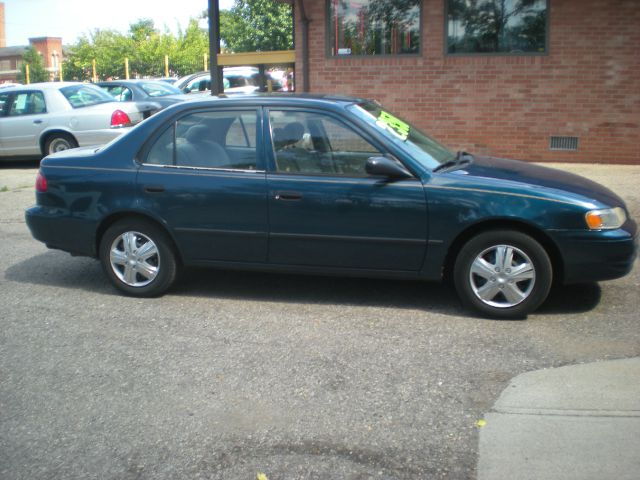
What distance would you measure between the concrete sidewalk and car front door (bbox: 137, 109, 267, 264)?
2372 millimetres

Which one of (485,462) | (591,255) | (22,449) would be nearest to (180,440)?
(22,449)

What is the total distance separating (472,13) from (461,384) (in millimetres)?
9611

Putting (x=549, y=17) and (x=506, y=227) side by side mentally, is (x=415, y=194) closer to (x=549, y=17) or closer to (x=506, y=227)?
(x=506, y=227)

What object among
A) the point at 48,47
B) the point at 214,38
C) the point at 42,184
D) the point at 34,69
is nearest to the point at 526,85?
the point at 214,38

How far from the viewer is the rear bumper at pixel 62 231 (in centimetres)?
640

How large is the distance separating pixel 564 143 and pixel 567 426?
9.62 m

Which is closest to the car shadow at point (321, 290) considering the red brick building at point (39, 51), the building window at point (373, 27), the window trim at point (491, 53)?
the window trim at point (491, 53)

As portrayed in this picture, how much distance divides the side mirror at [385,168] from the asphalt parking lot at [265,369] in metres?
1.03

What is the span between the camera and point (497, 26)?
12891 mm

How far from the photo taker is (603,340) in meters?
5.26

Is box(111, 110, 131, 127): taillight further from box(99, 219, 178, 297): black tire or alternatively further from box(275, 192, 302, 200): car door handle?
box(275, 192, 302, 200): car door handle

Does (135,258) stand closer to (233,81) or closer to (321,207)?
(321,207)

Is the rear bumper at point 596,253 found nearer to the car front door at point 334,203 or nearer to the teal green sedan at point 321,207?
the teal green sedan at point 321,207

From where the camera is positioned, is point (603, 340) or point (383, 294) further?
point (383, 294)
